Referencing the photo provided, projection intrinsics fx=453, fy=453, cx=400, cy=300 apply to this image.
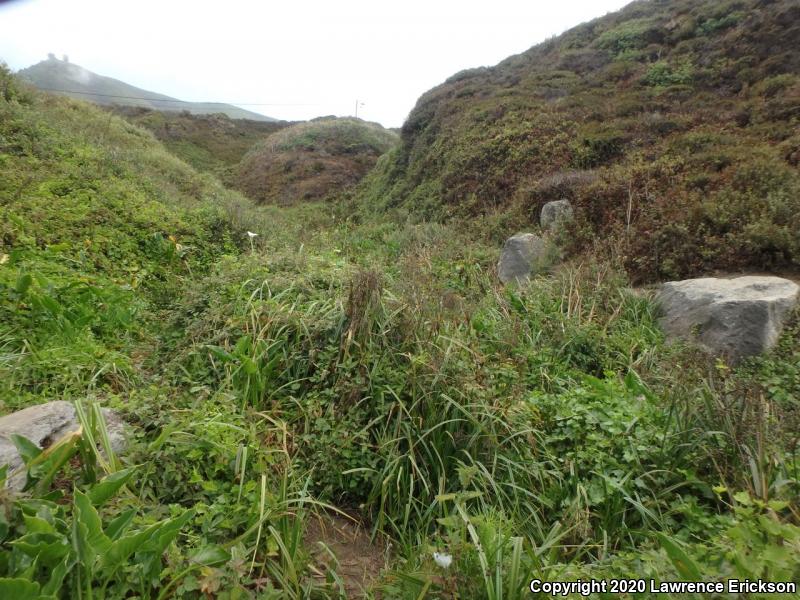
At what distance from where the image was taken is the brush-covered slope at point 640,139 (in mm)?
5918

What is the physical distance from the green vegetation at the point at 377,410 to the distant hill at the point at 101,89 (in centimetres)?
3334

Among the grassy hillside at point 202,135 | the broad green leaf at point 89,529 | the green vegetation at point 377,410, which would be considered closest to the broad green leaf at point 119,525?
the green vegetation at point 377,410

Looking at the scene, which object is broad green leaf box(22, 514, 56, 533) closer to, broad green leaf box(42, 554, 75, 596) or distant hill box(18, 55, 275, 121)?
broad green leaf box(42, 554, 75, 596)

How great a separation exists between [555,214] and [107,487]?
7.85 metres

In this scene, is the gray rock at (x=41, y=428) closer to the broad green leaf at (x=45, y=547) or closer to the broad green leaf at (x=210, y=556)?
the broad green leaf at (x=45, y=547)

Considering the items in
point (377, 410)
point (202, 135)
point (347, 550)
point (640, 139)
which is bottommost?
point (347, 550)

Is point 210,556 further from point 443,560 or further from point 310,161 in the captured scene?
point 310,161

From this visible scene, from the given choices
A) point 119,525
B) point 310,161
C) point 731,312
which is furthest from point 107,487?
point 310,161

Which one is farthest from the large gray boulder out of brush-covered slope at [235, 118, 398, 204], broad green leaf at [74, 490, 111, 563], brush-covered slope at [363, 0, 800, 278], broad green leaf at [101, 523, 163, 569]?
brush-covered slope at [235, 118, 398, 204]

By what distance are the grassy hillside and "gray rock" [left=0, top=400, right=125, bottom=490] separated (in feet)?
70.3

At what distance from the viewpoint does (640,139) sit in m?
9.73

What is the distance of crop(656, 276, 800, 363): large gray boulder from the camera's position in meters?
4.17

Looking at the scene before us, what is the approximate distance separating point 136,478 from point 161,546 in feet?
1.90

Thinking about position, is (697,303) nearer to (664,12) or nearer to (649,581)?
(649,581)
